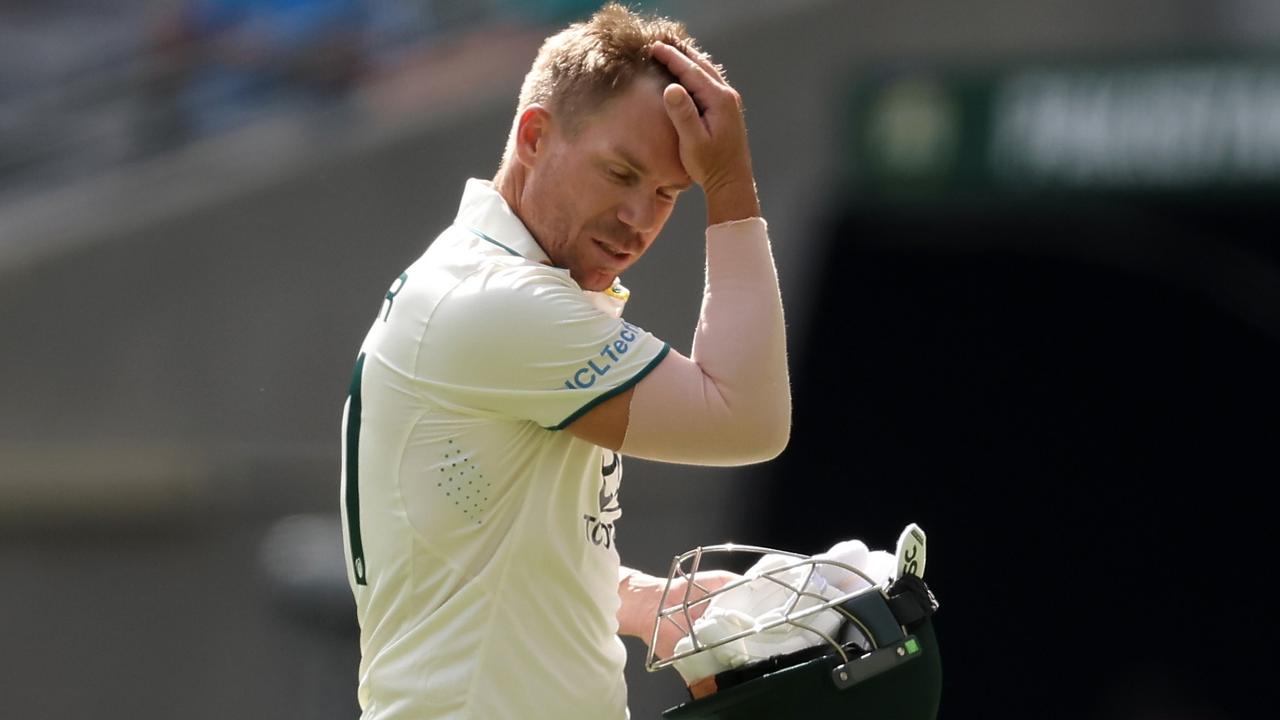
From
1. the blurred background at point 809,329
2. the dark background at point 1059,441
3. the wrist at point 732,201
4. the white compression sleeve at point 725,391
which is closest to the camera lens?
the white compression sleeve at point 725,391

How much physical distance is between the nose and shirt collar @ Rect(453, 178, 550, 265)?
122mm

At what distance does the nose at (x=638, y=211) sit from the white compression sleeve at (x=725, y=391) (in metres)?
0.15

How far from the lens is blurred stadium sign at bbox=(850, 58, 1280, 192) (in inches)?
286

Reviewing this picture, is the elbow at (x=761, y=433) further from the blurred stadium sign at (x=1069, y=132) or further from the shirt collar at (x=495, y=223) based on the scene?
the blurred stadium sign at (x=1069, y=132)

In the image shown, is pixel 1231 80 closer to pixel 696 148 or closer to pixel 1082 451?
pixel 1082 451

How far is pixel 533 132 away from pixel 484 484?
1.57 ft

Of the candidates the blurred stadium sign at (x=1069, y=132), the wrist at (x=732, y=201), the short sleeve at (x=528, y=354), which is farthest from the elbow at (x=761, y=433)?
the blurred stadium sign at (x=1069, y=132)

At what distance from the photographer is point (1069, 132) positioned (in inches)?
291

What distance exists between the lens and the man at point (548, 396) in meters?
2.15

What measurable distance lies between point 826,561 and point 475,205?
2.23 feet

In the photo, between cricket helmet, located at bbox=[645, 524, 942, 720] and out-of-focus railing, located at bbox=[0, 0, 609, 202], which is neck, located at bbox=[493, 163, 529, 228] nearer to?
cricket helmet, located at bbox=[645, 524, 942, 720]

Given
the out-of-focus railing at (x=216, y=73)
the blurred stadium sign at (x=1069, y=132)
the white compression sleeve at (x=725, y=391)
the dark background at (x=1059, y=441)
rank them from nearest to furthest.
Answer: the white compression sleeve at (x=725, y=391) → the blurred stadium sign at (x=1069, y=132) → the dark background at (x=1059, y=441) → the out-of-focus railing at (x=216, y=73)

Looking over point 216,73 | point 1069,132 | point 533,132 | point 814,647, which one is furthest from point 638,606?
point 216,73

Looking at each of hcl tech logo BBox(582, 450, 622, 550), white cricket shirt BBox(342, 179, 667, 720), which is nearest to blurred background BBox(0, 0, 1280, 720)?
hcl tech logo BBox(582, 450, 622, 550)
